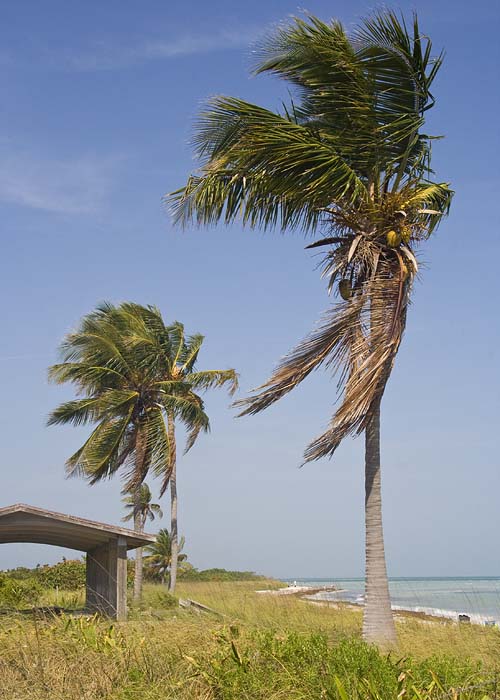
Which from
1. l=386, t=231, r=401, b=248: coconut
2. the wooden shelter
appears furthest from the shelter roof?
l=386, t=231, r=401, b=248: coconut

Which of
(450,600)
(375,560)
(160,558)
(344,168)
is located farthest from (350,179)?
(160,558)

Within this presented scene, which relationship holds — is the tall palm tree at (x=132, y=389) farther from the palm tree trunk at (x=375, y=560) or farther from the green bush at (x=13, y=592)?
the palm tree trunk at (x=375, y=560)

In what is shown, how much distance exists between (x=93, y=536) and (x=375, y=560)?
7323 mm

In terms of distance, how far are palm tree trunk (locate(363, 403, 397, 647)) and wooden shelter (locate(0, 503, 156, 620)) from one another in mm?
4494

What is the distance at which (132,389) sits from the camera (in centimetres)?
2891

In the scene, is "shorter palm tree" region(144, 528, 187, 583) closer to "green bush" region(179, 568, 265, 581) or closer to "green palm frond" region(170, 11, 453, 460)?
"green bush" region(179, 568, 265, 581)

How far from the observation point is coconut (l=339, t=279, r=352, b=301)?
13.4m

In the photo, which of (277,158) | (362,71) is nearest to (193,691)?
(277,158)

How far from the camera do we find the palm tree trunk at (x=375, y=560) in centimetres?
1207

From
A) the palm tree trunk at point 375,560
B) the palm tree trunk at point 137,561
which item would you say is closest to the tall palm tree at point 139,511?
the palm tree trunk at point 137,561

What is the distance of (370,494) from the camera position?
12.8 m

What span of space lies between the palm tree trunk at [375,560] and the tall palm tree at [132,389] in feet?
45.7

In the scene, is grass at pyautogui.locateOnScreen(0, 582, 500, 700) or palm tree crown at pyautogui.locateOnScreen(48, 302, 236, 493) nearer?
grass at pyautogui.locateOnScreen(0, 582, 500, 700)

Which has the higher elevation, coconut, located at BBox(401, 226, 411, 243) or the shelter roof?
coconut, located at BBox(401, 226, 411, 243)
